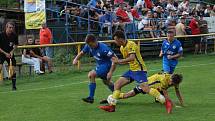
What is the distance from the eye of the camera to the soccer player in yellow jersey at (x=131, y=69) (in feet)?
35.9

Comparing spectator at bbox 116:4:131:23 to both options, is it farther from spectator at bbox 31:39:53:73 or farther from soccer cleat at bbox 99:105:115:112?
soccer cleat at bbox 99:105:115:112

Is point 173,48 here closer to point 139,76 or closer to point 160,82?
point 160,82

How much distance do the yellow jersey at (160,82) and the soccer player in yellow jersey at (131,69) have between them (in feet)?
1.24

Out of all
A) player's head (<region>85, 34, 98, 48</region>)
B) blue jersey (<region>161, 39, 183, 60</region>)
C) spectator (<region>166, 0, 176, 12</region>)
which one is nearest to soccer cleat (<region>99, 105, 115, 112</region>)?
player's head (<region>85, 34, 98, 48</region>)

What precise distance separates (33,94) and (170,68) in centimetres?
370

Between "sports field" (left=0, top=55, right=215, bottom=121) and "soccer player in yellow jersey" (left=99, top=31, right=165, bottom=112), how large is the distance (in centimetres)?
31

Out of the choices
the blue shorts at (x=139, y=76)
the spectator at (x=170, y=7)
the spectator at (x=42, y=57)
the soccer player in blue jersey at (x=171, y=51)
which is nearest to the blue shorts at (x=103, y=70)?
the blue shorts at (x=139, y=76)

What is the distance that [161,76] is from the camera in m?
11.6

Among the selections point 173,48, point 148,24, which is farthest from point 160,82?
point 148,24

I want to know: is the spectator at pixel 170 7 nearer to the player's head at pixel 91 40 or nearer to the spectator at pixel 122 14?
the spectator at pixel 122 14

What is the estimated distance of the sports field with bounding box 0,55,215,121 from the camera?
10.6 meters

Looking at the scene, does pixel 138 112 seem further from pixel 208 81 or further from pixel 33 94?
pixel 208 81

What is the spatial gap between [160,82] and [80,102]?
2.06m

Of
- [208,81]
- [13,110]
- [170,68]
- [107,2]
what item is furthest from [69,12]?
[13,110]
